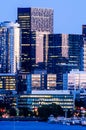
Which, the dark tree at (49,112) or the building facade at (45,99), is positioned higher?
the dark tree at (49,112)

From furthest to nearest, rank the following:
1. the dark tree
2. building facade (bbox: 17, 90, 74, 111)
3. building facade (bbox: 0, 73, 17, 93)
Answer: building facade (bbox: 0, 73, 17, 93) < building facade (bbox: 17, 90, 74, 111) < the dark tree

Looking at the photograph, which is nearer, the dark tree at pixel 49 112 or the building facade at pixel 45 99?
the dark tree at pixel 49 112

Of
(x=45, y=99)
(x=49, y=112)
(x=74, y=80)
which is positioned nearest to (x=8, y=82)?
(x=74, y=80)

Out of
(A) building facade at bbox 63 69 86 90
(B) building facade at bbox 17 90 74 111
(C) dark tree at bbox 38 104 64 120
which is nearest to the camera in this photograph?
(C) dark tree at bbox 38 104 64 120

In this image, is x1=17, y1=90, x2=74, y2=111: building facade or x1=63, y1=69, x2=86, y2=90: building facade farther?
x1=63, y1=69, x2=86, y2=90: building facade

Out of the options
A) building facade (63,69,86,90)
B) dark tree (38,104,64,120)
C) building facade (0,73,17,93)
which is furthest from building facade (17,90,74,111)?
building facade (63,69,86,90)

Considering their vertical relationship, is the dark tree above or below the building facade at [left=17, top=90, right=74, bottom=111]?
above

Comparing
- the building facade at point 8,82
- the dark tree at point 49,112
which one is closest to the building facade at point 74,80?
the building facade at point 8,82

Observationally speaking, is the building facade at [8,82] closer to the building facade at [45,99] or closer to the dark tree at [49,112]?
the building facade at [45,99]

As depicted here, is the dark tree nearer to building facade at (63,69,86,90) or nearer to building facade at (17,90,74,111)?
building facade at (17,90,74,111)

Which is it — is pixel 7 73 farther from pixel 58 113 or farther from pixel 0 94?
pixel 58 113

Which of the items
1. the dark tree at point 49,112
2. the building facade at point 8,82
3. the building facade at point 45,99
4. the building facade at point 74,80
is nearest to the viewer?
the dark tree at point 49,112

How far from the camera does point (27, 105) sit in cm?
13200

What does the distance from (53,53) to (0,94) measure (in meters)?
30.2
